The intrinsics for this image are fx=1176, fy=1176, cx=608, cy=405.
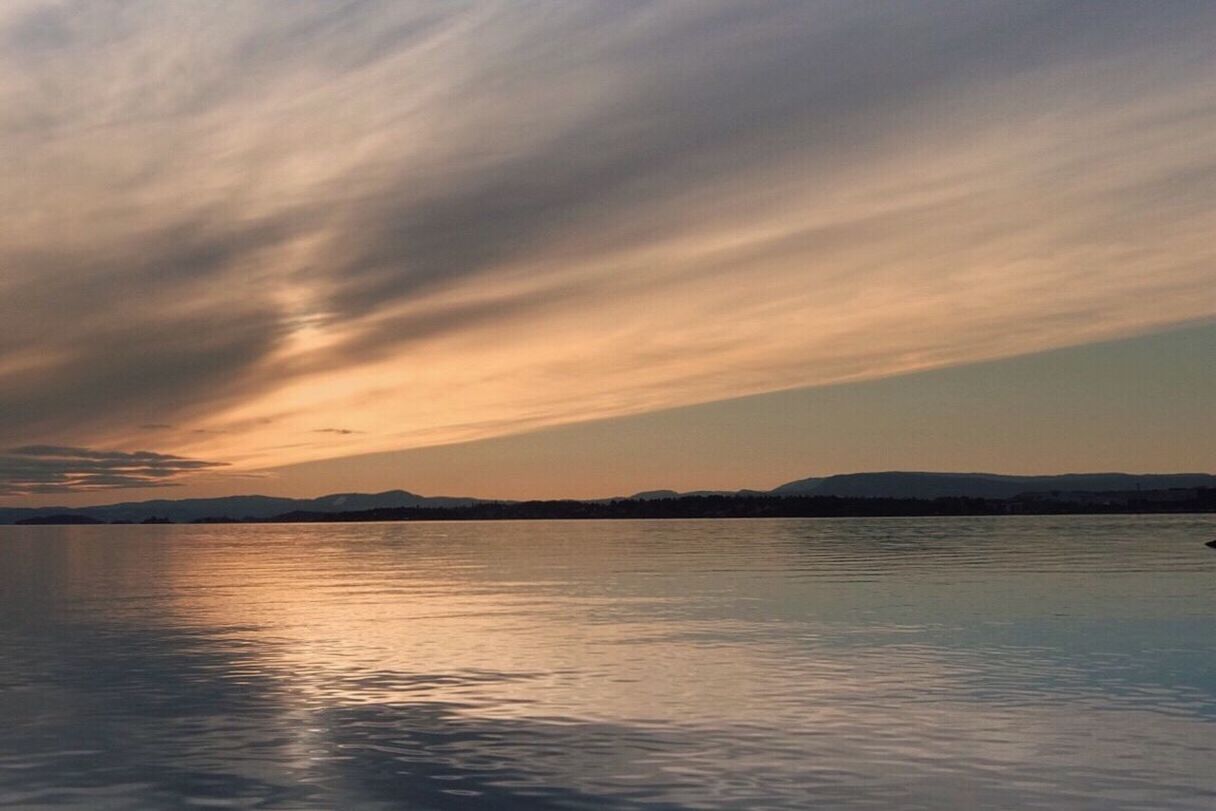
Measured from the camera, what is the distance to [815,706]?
32.2 meters

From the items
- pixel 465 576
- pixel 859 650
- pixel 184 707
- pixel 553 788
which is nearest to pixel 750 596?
pixel 859 650

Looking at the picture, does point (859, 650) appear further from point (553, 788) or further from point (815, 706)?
point (553, 788)

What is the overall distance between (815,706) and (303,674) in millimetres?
18082

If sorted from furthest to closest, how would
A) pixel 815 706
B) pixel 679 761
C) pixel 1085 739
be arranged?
pixel 815 706 → pixel 1085 739 → pixel 679 761

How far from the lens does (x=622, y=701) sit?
33.3 m

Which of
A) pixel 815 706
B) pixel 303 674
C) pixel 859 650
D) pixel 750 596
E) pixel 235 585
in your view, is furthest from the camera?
pixel 235 585

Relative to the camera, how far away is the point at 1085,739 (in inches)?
1081

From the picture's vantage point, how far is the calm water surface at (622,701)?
76.4 ft

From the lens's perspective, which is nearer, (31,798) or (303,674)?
(31,798)

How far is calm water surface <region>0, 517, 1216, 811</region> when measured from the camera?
2328cm

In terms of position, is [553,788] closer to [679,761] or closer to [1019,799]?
[679,761]

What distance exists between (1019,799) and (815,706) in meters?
10.6

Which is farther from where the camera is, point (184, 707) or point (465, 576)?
point (465, 576)

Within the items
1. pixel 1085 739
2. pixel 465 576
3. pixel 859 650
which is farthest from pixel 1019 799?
pixel 465 576
